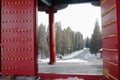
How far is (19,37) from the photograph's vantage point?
21.7ft

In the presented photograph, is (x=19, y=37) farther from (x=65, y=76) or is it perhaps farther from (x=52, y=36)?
(x=52, y=36)

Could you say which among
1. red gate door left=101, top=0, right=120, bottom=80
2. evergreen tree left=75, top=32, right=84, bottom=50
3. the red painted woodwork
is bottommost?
the red painted woodwork

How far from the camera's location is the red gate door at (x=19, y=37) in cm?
649

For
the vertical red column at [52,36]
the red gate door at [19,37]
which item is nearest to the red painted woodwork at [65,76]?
the red gate door at [19,37]

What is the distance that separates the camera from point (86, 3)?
10906mm

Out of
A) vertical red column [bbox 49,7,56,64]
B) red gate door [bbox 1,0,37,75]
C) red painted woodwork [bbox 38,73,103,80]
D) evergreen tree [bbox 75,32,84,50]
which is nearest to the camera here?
red painted woodwork [bbox 38,73,103,80]

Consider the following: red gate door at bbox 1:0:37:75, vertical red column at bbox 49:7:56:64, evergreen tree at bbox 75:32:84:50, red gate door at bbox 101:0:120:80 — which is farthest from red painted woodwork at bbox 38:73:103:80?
evergreen tree at bbox 75:32:84:50

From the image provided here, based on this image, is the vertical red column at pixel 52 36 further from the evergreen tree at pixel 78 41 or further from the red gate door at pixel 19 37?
the evergreen tree at pixel 78 41

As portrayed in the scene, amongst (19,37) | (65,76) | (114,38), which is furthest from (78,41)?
(114,38)

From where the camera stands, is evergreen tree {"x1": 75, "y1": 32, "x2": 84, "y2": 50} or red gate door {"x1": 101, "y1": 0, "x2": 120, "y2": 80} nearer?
red gate door {"x1": 101, "y1": 0, "x2": 120, "y2": 80}

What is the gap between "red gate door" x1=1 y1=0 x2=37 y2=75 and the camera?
649 cm

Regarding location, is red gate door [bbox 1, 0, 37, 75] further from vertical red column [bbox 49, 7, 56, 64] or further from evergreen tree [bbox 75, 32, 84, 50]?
evergreen tree [bbox 75, 32, 84, 50]

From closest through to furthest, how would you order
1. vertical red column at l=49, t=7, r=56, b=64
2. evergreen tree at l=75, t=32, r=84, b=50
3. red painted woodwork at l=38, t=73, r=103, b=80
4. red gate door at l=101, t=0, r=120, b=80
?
1. red gate door at l=101, t=0, r=120, b=80
2. red painted woodwork at l=38, t=73, r=103, b=80
3. vertical red column at l=49, t=7, r=56, b=64
4. evergreen tree at l=75, t=32, r=84, b=50

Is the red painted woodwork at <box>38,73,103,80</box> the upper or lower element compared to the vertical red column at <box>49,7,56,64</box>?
lower
